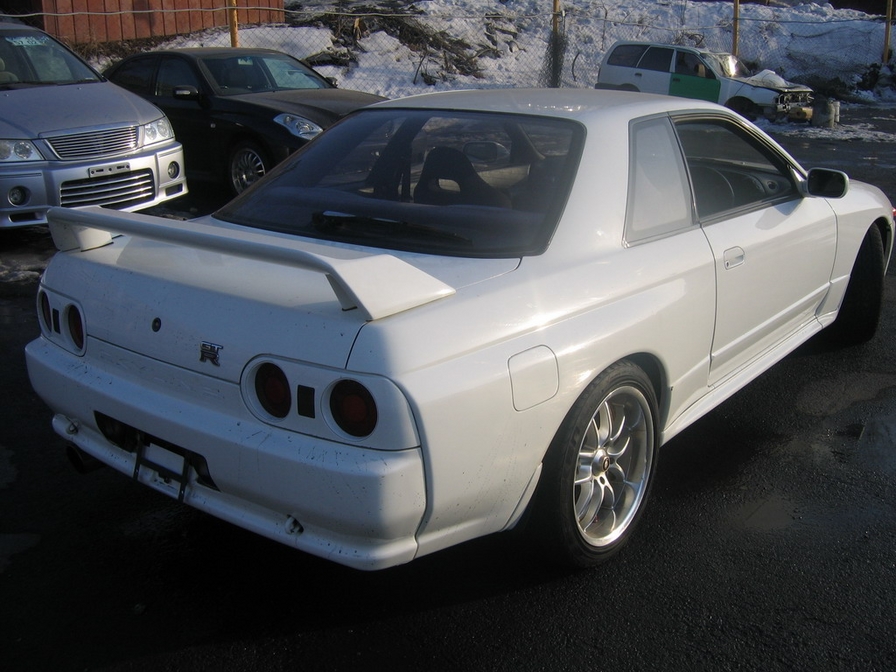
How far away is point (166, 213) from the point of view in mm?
8469

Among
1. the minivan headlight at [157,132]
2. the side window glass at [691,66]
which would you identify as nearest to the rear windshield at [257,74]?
the minivan headlight at [157,132]

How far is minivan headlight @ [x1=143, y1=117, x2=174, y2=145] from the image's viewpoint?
7727 mm

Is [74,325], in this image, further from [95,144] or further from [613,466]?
[95,144]

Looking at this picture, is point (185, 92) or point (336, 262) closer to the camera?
point (336, 262)

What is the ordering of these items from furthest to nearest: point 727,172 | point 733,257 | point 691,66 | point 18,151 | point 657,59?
point 657,59
point 691,66
point 18,151
point 727,172
point 733,257

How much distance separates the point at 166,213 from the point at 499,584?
6432 mm

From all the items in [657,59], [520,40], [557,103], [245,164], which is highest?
[557,103]

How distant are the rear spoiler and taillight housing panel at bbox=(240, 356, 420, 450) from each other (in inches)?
7.5

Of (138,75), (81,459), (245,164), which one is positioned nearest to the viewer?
(81,459)

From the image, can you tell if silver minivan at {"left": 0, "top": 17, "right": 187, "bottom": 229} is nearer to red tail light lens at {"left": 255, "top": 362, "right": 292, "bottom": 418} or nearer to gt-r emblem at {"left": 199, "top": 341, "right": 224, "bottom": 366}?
gt-r emblem at {"left": 199, "top": 341, "right": 224, "bottom": 366}

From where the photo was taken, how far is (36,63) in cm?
804

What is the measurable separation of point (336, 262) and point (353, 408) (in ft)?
1.22

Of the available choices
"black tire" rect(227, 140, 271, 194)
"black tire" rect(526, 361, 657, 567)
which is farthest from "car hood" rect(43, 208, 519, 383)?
"black tire" rect(227, 140, 271, 194)

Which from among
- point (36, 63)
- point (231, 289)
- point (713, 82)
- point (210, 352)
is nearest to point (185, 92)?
point (36, 63)
